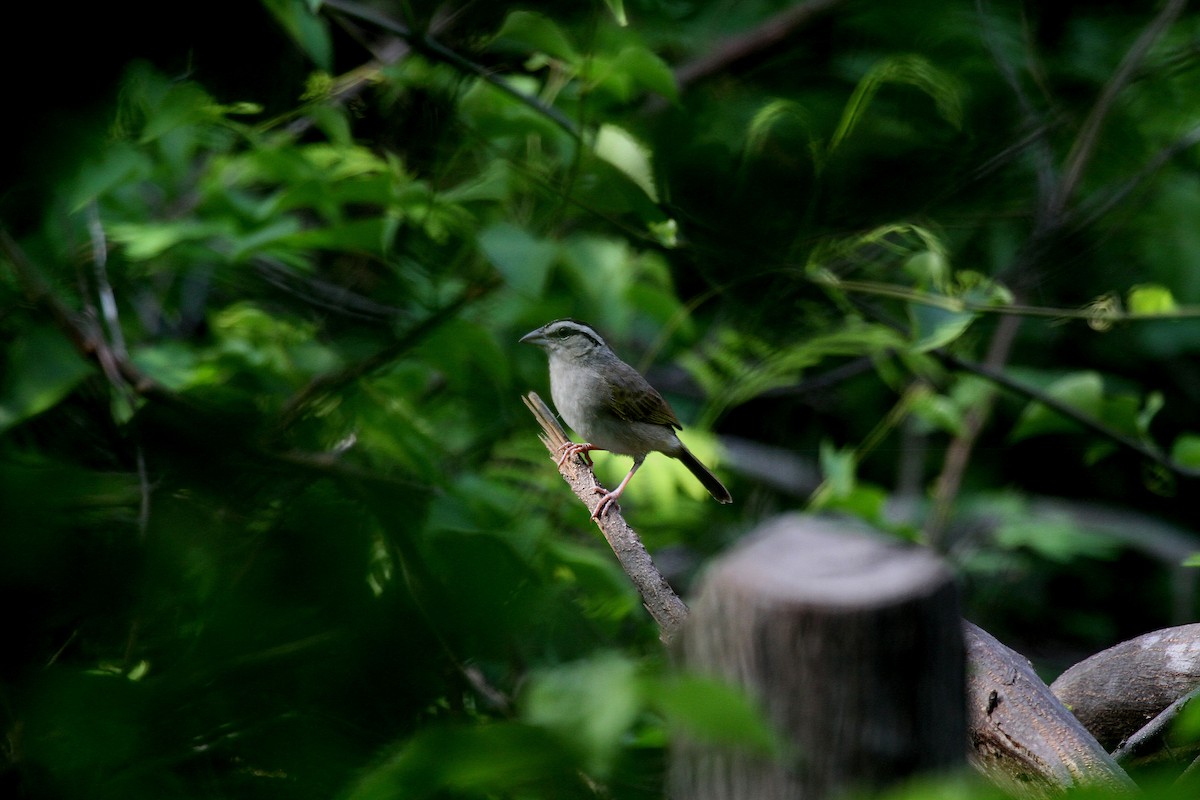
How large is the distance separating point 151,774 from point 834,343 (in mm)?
2558

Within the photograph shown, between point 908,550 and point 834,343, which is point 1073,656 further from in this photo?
point 908,550

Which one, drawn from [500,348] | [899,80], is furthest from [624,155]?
[899,80]

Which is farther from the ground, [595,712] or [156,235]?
[595,712]

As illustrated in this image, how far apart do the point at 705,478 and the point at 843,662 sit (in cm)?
238

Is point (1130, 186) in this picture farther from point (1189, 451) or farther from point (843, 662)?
point (843, 662)

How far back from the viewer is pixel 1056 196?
308 centimetres

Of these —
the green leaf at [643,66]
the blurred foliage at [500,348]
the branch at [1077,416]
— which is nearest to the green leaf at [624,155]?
the blurred foliage at [500,348]

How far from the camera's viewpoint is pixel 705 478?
3.09 m

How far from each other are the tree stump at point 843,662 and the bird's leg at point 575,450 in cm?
131

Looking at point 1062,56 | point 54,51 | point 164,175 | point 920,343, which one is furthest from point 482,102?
point 1062,56

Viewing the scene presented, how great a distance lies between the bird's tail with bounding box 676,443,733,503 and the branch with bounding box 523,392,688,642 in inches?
32.8

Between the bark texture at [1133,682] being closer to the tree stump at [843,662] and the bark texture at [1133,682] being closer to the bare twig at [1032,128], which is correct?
the tree stump at [843,662]

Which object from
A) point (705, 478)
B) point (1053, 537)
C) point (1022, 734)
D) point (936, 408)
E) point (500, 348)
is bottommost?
point (1053, 537)

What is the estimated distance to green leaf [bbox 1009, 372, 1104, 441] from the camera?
2.68m
